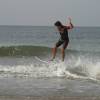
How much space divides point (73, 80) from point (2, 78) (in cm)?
247

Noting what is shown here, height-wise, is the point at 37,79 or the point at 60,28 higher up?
the point at 60,28

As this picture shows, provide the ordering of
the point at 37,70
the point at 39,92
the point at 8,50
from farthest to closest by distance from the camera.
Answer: the point at 8,50
the point at 37,70
the point at 39,92

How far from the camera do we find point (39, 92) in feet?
34.3

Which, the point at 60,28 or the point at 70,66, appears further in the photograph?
the point at 70,66

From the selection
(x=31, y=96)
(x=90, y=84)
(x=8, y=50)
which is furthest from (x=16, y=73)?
(x=8, y=50)

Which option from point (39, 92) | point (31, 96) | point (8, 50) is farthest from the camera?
point (8, 50)

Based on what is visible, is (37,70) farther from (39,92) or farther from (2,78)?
(39,92)

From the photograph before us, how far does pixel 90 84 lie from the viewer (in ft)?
38.9

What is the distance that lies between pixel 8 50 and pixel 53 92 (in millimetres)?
21186

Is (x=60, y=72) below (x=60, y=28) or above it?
below

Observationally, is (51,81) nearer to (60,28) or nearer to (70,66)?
(60,28)

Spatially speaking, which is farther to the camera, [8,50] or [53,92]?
[8,50]

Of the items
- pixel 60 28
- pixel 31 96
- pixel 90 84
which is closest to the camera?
pixel 31 96

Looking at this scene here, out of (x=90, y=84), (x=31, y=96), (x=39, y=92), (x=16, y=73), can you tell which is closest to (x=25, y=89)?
(x=39, y=92)
